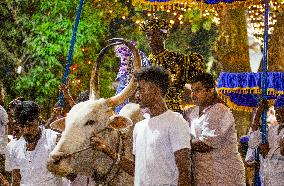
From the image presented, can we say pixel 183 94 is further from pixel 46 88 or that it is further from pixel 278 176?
pixel 46 88

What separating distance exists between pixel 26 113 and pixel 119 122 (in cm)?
118

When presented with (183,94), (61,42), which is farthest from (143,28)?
(61,42)

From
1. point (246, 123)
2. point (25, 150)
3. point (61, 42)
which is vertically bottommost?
point (246, 123)

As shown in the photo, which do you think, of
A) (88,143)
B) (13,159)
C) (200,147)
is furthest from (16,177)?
(200,147)

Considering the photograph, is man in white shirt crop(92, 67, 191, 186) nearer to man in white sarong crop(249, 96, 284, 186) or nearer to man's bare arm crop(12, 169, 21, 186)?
man's bare arm crop(12, 169, 21, 186)

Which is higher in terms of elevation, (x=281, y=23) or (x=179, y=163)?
(x=281, y=23)

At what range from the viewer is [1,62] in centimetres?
1459

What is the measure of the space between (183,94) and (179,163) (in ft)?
8.42

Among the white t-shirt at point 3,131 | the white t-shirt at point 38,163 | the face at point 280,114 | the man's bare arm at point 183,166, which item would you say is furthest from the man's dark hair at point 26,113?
the face at point 280,114

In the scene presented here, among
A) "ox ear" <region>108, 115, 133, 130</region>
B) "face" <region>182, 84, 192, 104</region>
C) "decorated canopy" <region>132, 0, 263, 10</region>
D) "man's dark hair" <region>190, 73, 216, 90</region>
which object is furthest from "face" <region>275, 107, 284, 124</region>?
"ox ear" <region>108, 115, 133, 130</region>

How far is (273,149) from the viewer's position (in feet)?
21.8

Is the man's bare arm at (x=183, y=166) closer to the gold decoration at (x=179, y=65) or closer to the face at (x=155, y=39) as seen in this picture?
the gold decoration at (x=179, y=65)

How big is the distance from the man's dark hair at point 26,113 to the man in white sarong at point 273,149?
2.66 meters

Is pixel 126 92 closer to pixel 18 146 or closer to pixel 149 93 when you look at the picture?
pixel 149 93
